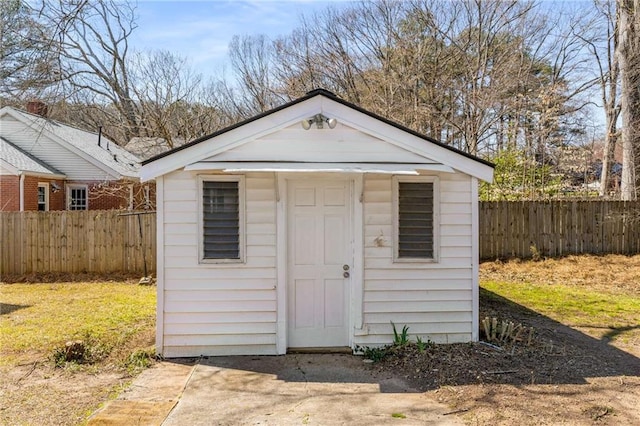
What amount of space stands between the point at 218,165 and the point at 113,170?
15.1m

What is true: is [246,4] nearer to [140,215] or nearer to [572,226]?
[140,215]

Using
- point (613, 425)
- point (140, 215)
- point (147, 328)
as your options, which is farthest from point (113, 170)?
point (613, 425)

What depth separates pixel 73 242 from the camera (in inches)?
491

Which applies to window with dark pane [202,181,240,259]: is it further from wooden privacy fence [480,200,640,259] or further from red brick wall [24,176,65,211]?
red brick wall [24,176,65,211]

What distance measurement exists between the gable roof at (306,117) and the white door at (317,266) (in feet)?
2.67

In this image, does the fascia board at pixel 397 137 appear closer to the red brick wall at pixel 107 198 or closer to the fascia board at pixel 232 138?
the fascia board at pixel 232 138

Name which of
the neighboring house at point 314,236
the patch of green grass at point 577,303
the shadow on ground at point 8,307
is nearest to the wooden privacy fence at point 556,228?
the patch of green grass at point 577,303

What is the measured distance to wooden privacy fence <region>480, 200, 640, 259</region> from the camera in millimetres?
13422

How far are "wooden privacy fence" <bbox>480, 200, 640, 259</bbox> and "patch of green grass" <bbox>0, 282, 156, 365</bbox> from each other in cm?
985

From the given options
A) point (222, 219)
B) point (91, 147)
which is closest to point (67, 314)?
point (222, 219)

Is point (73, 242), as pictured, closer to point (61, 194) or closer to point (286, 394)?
point (61, 194)

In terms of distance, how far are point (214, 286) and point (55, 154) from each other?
16723mm

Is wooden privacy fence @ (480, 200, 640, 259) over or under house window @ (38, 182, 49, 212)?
under

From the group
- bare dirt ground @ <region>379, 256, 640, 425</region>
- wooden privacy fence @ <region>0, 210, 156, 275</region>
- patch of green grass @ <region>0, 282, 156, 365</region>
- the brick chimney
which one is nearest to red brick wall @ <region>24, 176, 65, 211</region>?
the brick chimney
